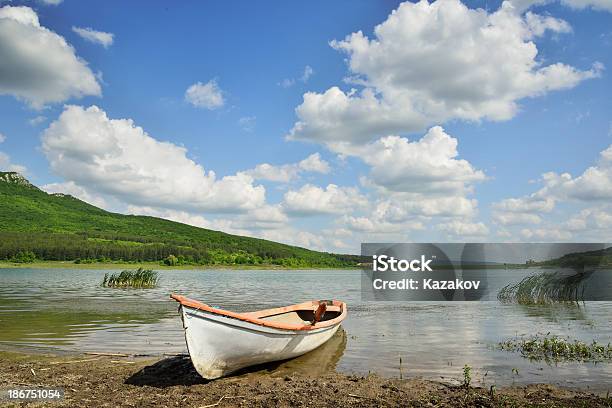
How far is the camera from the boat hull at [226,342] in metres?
11.8

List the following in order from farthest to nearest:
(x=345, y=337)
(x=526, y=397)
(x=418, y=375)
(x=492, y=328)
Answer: (x=492, y=328)
(x=345, y=337)
(x=418, y=375)
(x=526, y=397)

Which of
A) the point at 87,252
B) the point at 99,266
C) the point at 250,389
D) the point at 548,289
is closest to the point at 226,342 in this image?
the point at 250,389

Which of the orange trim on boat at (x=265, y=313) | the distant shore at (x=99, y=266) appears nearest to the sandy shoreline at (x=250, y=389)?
the orange trim on boat at (x=265, y=313)

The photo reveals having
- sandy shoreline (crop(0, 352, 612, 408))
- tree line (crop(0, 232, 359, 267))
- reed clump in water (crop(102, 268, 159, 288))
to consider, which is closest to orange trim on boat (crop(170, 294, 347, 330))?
sandy shoreline (crop(0, 352, 612, 408))

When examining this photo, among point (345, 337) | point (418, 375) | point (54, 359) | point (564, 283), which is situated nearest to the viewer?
point (418, 375)

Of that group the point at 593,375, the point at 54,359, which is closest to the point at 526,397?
the point at 593,375

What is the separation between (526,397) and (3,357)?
15.4m

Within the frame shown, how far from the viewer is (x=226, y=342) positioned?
12.3 meters

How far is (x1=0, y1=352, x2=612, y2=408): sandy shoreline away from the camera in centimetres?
1052

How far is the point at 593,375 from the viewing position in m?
13.9

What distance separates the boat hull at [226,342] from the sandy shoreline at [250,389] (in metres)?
0.43

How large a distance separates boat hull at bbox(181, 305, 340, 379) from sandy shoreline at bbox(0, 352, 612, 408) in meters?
0.43

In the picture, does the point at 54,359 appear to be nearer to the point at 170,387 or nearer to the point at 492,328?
the point at 170,387

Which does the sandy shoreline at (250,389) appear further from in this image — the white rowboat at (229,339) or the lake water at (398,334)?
the lake water at (398,334)
